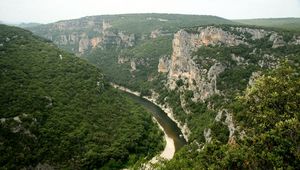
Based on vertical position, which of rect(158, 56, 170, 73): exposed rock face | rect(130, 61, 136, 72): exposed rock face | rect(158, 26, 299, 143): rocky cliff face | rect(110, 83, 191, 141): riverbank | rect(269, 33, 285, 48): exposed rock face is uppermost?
rect(269, 33, 285, 48): exposed rock face

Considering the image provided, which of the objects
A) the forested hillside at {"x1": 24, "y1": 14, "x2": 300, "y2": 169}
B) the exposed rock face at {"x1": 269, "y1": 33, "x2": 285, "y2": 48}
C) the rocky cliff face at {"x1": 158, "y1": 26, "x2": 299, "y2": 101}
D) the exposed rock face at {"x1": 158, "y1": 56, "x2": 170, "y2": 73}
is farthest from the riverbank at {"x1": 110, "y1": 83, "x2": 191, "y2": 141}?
the exposed rock face at {"x1": 269, "y1": 33, "x2": 285, "y2": 48}

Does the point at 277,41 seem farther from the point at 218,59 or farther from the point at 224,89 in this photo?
A: the point at 224,89

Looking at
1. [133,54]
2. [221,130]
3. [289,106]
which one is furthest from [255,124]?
[133,54]

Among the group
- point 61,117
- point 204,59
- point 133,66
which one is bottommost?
point 133,66

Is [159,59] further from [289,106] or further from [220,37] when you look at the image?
[289,106]

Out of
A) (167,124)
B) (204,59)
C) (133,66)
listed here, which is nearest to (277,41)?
(204,59)

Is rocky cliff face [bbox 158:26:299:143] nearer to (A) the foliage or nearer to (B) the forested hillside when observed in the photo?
(B) the forested hillside

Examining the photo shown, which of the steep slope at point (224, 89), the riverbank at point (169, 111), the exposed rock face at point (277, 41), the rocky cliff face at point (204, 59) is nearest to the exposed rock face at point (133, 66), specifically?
the riverbank at point (169, 111)

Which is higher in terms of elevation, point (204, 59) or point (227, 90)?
point (204, 59)
